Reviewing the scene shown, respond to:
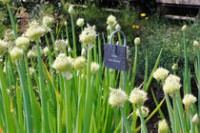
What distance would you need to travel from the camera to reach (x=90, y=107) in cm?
123

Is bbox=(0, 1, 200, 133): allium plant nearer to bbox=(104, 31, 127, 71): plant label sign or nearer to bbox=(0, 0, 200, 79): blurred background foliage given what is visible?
bbox=(104, 31, 127, 71): plant label sign

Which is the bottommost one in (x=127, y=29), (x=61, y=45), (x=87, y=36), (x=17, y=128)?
(x=127, y=29)

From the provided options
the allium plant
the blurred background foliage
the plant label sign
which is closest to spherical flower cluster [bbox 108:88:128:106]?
the allium plant

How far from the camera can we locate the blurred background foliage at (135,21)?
354 centimetres

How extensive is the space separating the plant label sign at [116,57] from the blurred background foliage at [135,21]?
1709 mm

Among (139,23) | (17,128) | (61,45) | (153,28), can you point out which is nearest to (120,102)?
(17,128)

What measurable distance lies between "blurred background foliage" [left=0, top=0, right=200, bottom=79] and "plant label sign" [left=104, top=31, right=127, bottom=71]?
1.71 m

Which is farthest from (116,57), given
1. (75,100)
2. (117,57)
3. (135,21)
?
(135,21)

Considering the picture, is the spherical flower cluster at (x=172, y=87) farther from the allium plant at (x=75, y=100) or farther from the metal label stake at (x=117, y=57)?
the metal label stake at (x=117, y=57)

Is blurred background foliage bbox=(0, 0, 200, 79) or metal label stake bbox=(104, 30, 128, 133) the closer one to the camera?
metal label stake bbox=(104, 30, 128, 133)

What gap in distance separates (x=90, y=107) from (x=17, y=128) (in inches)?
9.1

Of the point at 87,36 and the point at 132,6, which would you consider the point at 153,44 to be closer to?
the point at 132,6

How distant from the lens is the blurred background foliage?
11.6 ft

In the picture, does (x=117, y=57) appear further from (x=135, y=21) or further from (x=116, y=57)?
(x=135, y=21)
